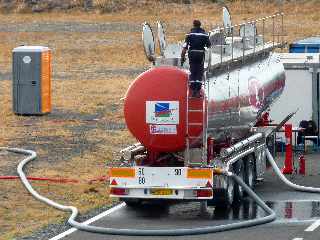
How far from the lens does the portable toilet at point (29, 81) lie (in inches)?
1406

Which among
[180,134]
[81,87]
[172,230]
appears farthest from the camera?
[81,87]

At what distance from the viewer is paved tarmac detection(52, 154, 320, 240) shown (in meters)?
19.9

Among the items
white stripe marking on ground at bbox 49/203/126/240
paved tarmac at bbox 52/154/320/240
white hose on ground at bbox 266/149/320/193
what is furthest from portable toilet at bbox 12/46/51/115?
white stripe marking on ground at bbox 49/203/126/240

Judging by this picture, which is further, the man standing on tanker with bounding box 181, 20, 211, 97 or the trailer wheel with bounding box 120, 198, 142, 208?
the trailer wheel with bounding box 120, 198, 142, 208

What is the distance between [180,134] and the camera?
21.5 meters

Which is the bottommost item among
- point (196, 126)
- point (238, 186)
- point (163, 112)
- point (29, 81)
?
point (238, 186)

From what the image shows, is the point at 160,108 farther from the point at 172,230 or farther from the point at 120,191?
the point at 172,230

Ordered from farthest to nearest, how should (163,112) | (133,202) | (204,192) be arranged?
(133,202), (163,112), (204,192)

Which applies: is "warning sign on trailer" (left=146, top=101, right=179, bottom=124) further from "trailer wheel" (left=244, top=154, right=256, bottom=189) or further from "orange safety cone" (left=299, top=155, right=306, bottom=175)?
"orange safety cone" (left=299, top=155, right=306, bottom=175)

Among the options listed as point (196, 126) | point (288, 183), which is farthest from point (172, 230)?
point (288, 183)

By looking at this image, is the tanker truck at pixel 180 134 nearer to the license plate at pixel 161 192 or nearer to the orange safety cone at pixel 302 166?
the license plate at pixel 161 192

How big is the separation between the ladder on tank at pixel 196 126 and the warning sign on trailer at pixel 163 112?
23 centimetres

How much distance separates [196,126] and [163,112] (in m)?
0.64

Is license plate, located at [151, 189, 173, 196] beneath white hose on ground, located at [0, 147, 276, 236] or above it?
above
